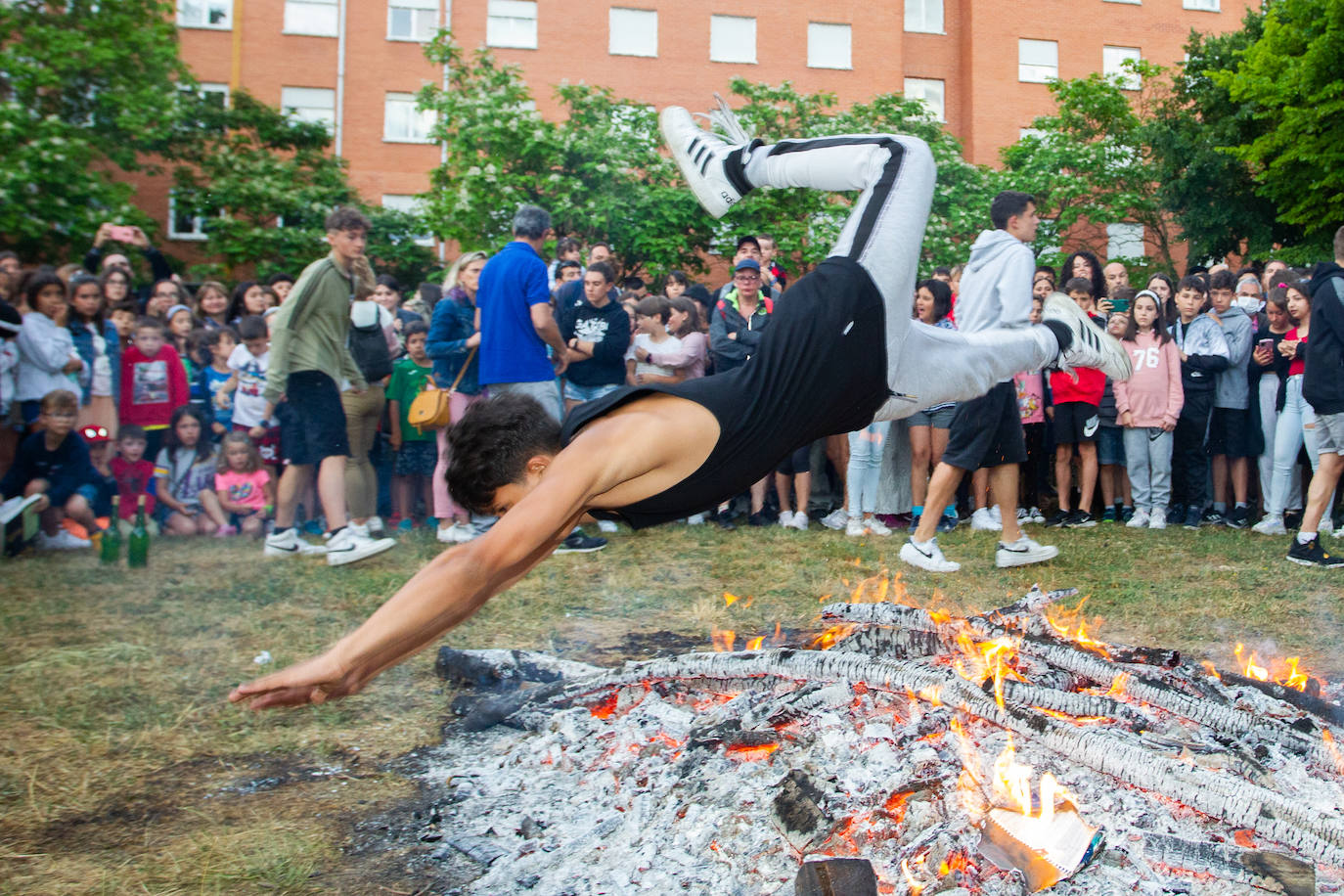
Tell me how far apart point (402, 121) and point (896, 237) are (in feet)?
95.7

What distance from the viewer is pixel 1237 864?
2.81 meters

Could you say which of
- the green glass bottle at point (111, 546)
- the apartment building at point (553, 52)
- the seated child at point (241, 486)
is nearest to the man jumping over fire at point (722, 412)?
the green glass bottle at point (111, 546)

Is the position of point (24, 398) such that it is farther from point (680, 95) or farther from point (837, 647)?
point (680, 95)

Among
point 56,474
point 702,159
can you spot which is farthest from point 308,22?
point 702,159

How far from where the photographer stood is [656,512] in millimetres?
2990

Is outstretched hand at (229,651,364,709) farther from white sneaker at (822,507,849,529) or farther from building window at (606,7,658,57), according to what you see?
building window at (606,7,658,57)

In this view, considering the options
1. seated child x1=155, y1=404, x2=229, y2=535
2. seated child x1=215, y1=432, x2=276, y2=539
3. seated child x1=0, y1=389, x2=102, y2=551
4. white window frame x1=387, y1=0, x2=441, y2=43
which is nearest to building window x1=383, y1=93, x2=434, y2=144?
white window frame x1=387, y1=0, x2=441, y2=43

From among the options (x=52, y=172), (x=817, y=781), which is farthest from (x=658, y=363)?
(x=52, y=172)

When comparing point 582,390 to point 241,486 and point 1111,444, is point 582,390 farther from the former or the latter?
point 1111,444

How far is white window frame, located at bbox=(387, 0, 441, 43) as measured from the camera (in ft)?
97.9

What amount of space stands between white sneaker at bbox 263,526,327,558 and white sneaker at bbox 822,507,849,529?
12.8 ft

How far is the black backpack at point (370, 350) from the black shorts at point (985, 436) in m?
4.45

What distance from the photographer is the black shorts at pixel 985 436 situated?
21.7ft

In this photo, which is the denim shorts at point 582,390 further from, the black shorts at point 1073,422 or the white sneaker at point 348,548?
the black shorts at point 1073,422
